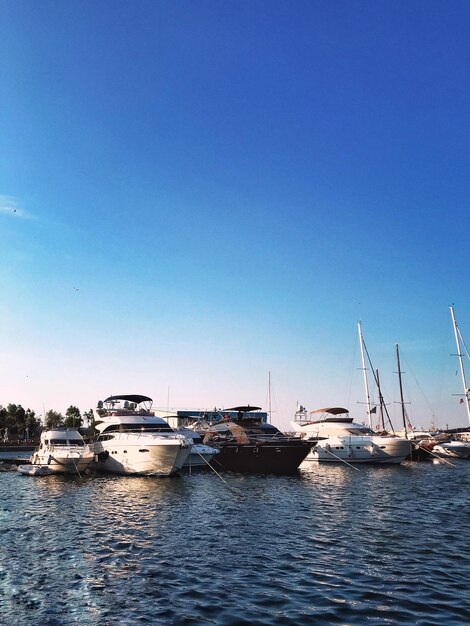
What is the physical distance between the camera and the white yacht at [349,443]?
179 feet

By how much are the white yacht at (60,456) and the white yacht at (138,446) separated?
1544mm

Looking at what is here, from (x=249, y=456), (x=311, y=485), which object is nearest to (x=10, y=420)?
(x=249, y=456)

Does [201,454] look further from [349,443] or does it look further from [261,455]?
[349,443]

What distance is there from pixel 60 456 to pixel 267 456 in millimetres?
18353

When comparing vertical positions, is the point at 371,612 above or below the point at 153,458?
below

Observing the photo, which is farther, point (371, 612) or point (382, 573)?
point (382, 573)

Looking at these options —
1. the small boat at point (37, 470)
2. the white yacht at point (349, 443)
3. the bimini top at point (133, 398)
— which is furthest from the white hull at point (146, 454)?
the white yacht at point (349, 443)

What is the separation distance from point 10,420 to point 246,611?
5396 inches

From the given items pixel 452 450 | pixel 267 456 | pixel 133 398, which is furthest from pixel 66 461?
pixel 452 450

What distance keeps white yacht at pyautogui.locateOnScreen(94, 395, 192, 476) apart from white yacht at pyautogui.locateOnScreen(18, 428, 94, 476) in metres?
1.54

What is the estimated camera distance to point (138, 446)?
38875 mm

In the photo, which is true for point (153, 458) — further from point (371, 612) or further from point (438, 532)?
point (371, 612)

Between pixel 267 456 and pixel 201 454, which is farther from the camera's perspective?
pixel 201 454

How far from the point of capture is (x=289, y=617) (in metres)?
10.9
